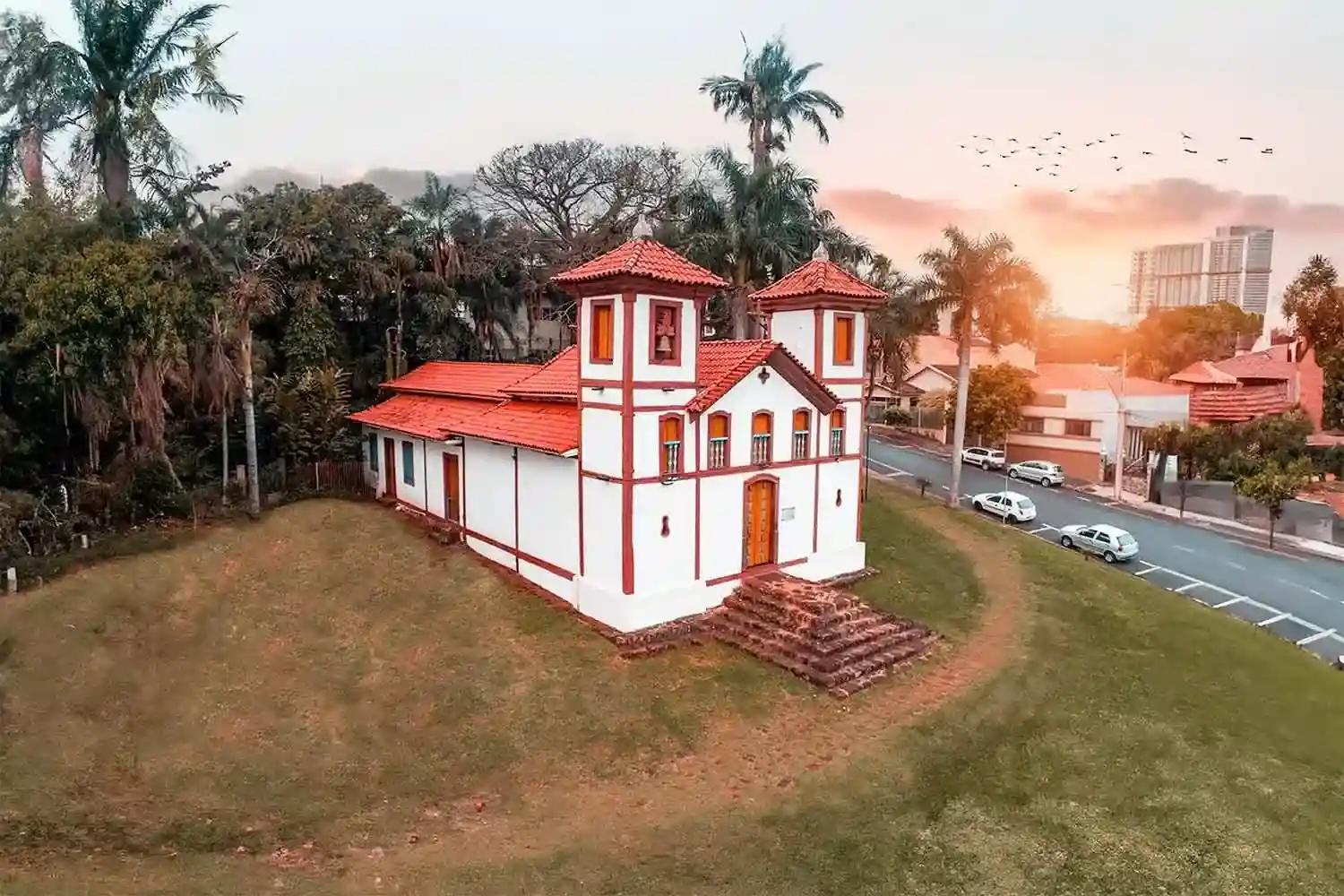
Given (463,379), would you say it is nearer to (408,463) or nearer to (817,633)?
(408,463)

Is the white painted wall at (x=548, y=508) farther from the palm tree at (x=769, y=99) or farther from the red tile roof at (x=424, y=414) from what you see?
the palm tree at (x=769, y=99)

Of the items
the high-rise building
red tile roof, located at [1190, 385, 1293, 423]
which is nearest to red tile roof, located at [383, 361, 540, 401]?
red tile roof, located at [1190, 385, 1293, 423]

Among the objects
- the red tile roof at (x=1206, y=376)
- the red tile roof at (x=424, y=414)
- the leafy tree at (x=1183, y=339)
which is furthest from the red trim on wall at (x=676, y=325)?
the leafy tree at (x=1183, y=339)

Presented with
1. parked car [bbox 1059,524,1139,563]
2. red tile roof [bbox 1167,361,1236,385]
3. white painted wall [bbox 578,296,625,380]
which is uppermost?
white painted wall [bbox 578,296,625,380]

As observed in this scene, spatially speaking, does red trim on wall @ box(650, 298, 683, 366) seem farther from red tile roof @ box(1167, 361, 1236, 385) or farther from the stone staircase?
red tile roof @ box(1167, 361, 1236, 385)

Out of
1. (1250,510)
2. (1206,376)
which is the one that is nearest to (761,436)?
(1250,510)

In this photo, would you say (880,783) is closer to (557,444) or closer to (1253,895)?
(1253,895)

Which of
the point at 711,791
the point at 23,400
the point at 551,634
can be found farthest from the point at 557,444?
the point at 23,400
